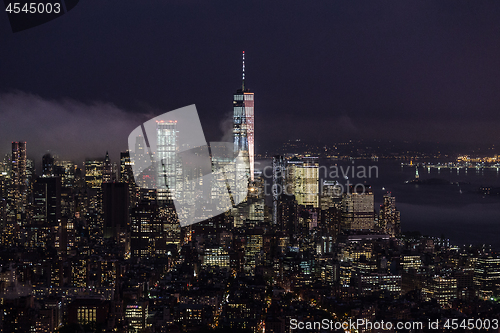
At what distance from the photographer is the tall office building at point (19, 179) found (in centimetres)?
1462

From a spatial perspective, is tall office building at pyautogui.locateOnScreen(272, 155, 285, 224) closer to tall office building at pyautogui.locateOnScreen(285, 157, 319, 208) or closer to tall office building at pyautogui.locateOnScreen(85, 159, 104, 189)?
tall office building at pyautogui.locateOnScreen(285, 157, 319, 208)

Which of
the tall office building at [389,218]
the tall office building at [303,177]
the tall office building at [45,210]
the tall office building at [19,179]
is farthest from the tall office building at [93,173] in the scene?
the tall office building at [389,218]

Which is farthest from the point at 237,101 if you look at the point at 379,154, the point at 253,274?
the point at 253,274

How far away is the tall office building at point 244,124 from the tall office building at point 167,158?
6.19 meters

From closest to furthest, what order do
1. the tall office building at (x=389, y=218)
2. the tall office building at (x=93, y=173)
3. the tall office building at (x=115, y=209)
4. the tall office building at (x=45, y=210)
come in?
the tall office building at (x=45, y=210)
the tall office building at (x=115, y=209)
the tall office building at (x=389, y=218)
the tall office building at (x=93, y=173)

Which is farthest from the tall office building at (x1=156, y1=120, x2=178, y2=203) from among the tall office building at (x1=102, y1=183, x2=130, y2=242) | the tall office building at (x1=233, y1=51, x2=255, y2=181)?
the tall office building at (x1=233, y1=51, x2=255, y2=181)

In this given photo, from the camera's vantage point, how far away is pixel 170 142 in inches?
542

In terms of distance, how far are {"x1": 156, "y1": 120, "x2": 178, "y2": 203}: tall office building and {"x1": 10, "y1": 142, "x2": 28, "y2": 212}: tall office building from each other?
3.25 meters

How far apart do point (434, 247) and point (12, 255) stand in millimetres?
9054

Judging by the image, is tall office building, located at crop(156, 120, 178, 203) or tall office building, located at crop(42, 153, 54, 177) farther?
tall office building, located at crop(42, 153, 54, 177)

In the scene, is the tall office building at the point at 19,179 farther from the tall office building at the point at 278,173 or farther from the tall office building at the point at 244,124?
the tall office building at the point at 278,173

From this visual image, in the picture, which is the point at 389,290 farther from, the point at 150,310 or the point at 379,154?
the point at 379,154

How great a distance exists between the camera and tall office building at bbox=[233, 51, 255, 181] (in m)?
23.1

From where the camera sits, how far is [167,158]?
15.4 metres
